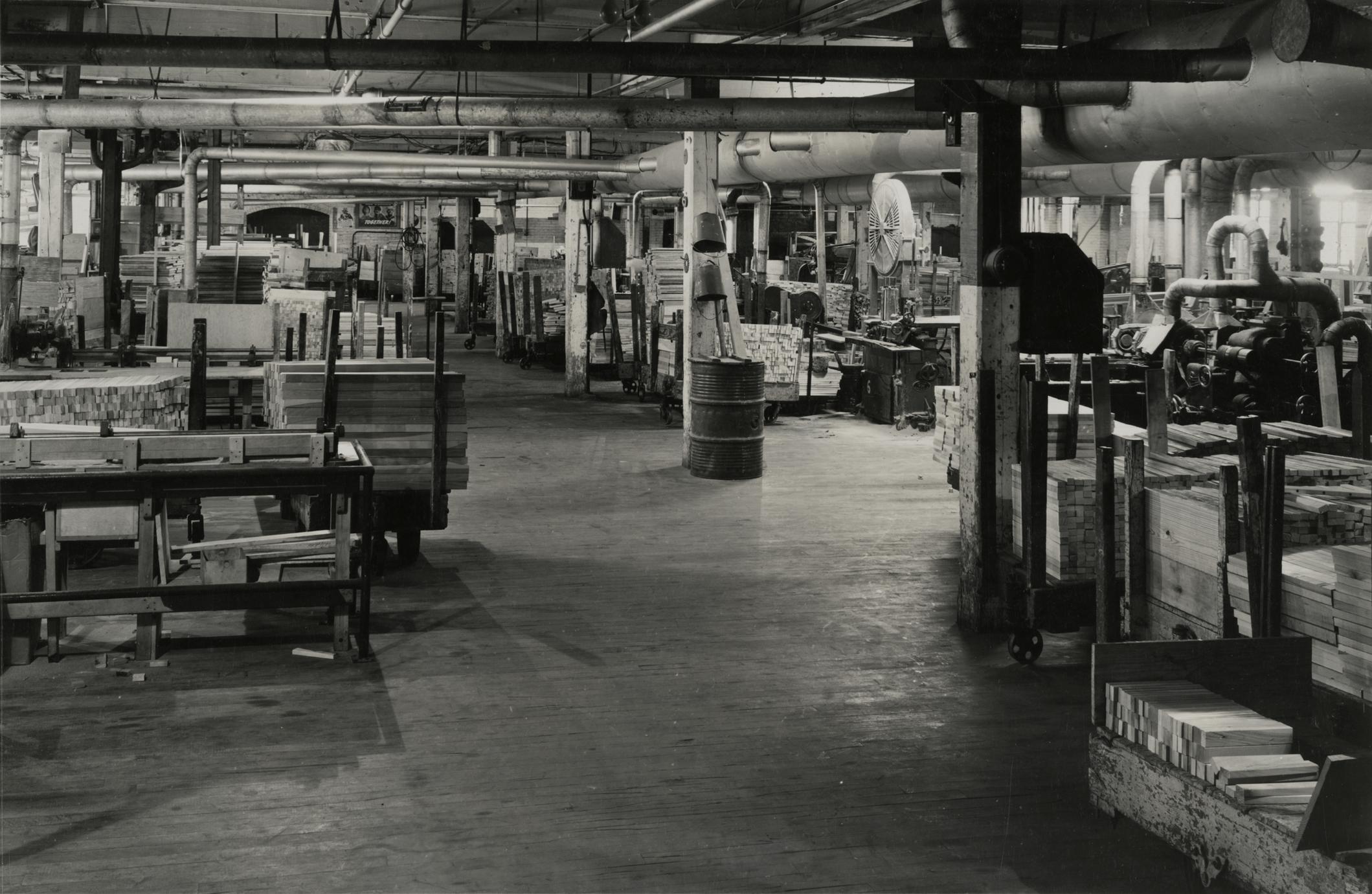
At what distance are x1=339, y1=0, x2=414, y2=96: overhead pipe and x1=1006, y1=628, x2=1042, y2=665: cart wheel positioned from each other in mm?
4819

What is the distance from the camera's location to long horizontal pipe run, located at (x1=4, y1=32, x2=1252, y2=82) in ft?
20.0

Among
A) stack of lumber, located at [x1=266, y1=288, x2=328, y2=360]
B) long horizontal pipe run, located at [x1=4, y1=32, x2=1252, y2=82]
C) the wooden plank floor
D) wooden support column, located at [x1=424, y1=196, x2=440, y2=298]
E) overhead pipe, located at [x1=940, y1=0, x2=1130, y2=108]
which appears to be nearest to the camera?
the wooden plank floor

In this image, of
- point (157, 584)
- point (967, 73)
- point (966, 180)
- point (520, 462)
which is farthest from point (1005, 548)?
point (520, 462)

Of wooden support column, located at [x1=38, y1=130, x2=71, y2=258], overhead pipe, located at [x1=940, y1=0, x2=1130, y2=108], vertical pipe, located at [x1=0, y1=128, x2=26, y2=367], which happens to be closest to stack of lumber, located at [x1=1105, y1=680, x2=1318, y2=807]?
overhead pipe, located at [x1=940, y1=0, x2=1130, y2=108]

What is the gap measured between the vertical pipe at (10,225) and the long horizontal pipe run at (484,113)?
8.43ft

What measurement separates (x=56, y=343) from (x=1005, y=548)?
8.66 m

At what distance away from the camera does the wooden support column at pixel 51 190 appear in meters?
15.5

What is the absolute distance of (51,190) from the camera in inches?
627

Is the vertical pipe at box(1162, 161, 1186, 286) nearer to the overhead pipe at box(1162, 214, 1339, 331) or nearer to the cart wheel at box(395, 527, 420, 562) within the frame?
the overhead pipe at box(1162, 214, 1339, 331)

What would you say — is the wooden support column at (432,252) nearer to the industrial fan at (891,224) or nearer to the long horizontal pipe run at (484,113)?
the industrial fan at (891,224)

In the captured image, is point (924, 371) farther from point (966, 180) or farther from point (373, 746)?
point (373, 746)

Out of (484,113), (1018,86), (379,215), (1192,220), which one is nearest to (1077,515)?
(1018,86)

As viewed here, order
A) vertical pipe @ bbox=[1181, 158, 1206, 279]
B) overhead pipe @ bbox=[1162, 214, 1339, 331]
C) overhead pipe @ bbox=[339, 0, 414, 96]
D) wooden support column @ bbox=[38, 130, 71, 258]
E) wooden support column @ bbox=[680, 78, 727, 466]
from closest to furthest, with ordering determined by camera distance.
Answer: overhead pipe @ bbox=[339, 0, 414, 96] < overhead pipe @ bbox=[1162, 214, 1339, 331] < wooden support column @ bbox=[680, 78, 727, 466] < vertical pipe @ bbox=[1181, 158, 1206, 279] < wooden support column @ bbox=[38, 130, 71, 258]

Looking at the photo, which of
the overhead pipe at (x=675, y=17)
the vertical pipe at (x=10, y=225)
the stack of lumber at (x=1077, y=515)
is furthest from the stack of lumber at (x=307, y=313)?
the stack of lumber at (x=1077, y=515)
